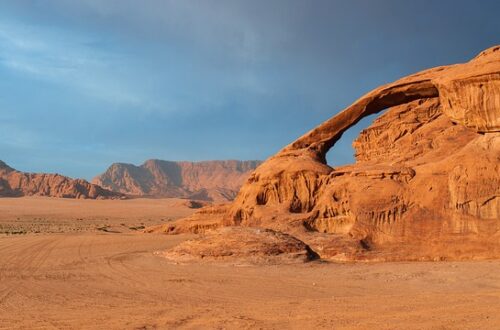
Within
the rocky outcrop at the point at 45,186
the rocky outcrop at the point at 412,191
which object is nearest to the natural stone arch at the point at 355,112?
the rocky outcrop at the point at 412,191

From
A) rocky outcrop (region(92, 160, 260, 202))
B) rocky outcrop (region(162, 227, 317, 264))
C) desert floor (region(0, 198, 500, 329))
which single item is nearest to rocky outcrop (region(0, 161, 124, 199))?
rocky outcrop (region(92, 160, 260, 202))

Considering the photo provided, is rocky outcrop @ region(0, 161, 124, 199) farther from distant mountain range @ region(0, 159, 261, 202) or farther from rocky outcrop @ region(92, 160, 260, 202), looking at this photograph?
rocky outcrop @ region(92, 160, 260, 202)

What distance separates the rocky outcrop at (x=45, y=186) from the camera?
10222 centimetres

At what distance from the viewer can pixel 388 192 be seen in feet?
50.2

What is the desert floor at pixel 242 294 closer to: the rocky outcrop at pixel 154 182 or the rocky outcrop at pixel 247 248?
the rocky outcrop at pixel 247 248

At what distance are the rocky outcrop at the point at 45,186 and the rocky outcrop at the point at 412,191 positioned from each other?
90620 millimetres

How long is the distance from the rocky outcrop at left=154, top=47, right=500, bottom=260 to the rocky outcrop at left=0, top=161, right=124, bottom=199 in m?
90.6

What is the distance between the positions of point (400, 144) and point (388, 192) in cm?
1162

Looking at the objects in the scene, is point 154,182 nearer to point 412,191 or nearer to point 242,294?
point 412,191

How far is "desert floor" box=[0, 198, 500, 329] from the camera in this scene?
22.0 feet

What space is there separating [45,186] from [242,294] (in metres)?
108

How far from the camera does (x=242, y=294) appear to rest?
9.45m

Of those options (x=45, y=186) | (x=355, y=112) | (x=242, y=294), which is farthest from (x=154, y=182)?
(x=242, y=294)

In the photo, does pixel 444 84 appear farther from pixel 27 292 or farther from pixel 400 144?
pixel 27 292
